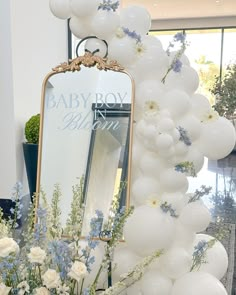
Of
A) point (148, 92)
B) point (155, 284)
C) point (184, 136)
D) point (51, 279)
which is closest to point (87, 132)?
point (148, 92)

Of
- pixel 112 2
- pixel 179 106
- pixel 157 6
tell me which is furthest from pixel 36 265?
pixel 157 6

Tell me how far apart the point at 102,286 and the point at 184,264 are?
0.96 feet

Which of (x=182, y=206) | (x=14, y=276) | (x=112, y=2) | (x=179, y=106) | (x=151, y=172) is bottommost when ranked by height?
(x=14, y=276)

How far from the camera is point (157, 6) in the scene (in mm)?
9844

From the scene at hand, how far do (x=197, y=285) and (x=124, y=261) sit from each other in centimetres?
27

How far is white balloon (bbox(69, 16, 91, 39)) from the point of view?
1418mm

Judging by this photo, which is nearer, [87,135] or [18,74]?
[87,135]

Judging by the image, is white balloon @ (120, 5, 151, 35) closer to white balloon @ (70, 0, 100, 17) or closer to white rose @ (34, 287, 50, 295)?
white balloon @ (70, 0, 100, 17)

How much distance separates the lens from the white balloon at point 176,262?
1.29m

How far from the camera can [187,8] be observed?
1002 cm

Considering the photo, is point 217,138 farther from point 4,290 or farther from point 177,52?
point 4,290

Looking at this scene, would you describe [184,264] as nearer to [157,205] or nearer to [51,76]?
[157,205]

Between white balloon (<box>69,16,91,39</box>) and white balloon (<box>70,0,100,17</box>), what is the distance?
0.04m

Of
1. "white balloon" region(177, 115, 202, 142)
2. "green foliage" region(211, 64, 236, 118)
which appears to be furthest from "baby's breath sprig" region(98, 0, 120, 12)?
"green foliage" region(211, 64, 236, 118)
